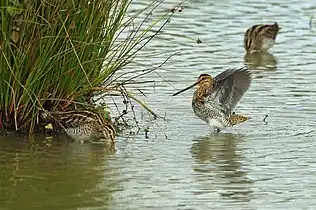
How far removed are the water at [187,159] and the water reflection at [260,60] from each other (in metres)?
0.14

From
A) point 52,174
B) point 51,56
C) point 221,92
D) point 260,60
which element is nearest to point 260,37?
point 260,60

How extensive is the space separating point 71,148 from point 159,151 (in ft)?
2.40

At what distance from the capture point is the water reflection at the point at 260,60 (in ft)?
43.6

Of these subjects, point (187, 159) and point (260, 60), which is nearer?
point (187, 159)

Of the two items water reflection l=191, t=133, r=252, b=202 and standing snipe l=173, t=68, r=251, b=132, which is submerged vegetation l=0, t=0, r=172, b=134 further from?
standing snipe l=173, t=68, r=251, b=132

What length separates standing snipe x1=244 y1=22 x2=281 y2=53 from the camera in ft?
45.8

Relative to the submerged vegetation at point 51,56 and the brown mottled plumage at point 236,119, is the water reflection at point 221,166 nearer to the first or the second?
the brown mottled plumage at point 236,119

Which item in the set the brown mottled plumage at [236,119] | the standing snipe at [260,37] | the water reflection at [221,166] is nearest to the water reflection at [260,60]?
the standing snipe at [260,37]

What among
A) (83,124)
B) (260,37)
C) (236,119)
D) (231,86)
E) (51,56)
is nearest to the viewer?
(51,56)

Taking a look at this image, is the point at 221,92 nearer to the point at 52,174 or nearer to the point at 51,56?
the point at 51,56

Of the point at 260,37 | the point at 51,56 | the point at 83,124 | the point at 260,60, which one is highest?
the point at 51,56

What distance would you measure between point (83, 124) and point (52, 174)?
1.15 meters

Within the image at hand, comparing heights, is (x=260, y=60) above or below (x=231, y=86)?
below

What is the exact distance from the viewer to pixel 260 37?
542 inches
